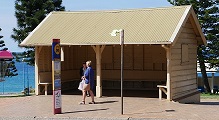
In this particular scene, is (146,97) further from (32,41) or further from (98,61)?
(32,41)

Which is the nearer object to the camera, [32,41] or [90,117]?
[90,117]

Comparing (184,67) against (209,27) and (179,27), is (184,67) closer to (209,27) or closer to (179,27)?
(179,27)

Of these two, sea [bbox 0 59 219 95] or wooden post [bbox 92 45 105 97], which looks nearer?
wooden post [bbox 92 45 105 97]

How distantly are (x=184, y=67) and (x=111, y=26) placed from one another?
3733 mm

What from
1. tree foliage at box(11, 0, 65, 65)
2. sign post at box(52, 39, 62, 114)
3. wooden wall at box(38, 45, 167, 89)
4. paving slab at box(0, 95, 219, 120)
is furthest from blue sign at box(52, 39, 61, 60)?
tree foliage at box(11, 0, 65, 65)

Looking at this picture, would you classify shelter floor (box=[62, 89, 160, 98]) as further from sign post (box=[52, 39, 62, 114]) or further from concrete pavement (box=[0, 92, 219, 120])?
sign post (box=[52, 39, 62, 114])

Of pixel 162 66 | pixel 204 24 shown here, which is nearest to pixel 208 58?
pixel 204 24

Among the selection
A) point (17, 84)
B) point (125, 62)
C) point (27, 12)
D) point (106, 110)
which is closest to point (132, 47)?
point (125, 62)

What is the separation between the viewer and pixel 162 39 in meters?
16.2

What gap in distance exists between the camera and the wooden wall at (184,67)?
55.6ft

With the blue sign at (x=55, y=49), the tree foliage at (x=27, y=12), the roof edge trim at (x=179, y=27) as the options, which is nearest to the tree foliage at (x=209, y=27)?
the tree foliage at (x=27, y=12)

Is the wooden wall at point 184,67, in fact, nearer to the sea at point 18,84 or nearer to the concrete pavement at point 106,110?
the concrete pavement at point 106,110

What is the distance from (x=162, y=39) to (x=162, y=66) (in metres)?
4.62

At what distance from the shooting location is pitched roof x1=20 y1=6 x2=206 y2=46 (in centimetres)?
1683
